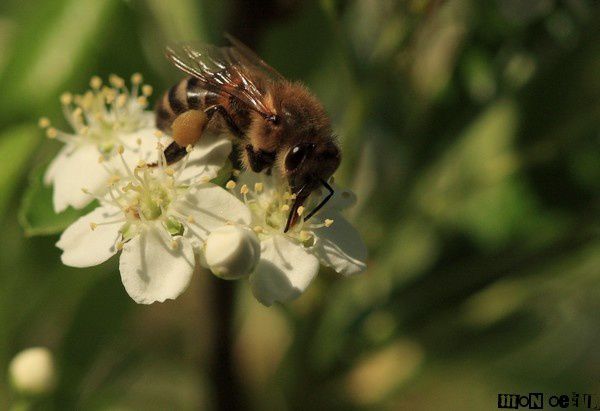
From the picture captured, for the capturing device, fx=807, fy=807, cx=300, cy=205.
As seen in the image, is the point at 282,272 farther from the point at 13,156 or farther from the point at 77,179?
the point at 13,156

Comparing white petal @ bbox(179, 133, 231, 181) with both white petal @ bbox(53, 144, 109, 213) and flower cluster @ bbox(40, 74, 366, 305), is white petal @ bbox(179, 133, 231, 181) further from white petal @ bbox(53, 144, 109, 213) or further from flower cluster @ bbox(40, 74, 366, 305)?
white petal @ bbox(53, 144, 109, 213)

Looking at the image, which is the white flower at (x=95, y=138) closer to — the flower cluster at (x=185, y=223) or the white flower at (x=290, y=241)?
the flower cluster at (x=185, y=223)

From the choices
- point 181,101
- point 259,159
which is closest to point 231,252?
point 259,159

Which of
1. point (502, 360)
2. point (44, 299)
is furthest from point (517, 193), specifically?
point (44, 299)

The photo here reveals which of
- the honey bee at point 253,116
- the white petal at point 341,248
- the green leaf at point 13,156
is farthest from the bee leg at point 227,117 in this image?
the green leaf at point 13,156

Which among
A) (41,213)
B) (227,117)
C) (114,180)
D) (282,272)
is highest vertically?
(227,117)
